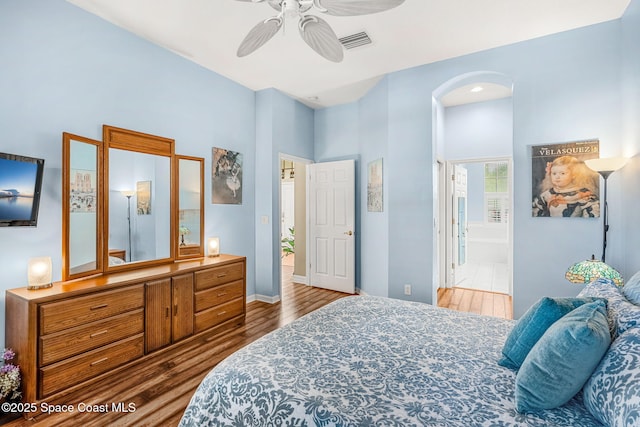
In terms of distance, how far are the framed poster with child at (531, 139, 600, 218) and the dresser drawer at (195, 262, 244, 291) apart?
3.12 metres

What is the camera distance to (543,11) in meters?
2.58

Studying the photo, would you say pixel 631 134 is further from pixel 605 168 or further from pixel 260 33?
pixel 260 33

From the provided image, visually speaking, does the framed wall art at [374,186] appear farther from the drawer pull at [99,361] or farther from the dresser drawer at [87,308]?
the drawer pull at [99,361]

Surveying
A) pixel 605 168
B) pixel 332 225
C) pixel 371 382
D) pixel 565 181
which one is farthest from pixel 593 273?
Result: pixel 332 225

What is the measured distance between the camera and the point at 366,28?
2.79 meters

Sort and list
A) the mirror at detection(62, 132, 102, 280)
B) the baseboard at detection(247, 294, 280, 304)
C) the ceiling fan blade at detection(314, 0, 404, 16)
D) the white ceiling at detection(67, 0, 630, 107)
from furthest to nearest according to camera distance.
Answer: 1. the baseboard at detection(247, 294, 280, 304)
2. the white ceiling at detection(67, 0, 630, 107)
3. the mirror at detection(62, 132, 102, 280)
4. the ceiling fan blade at detection(314, 0, 404, 16)

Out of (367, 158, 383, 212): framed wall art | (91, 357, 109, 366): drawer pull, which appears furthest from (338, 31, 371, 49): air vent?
(91, 357, 109, 366): drawer pull

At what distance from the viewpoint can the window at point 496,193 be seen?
26.3 ft

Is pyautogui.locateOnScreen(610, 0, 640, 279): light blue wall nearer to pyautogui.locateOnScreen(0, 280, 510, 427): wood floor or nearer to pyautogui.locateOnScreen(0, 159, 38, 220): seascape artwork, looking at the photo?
pyautogui.locateOnScreen(0, 280, 510, 427): wood floor

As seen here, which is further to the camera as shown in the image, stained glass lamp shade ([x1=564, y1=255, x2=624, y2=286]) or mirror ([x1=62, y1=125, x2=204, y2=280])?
mirror ([x1=62, y1=125, x2=204, y2=280])

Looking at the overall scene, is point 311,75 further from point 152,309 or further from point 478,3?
point 152,309

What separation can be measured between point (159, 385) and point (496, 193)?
852cm

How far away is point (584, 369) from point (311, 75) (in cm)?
374

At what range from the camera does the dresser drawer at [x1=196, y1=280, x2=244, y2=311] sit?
299 centimetres
